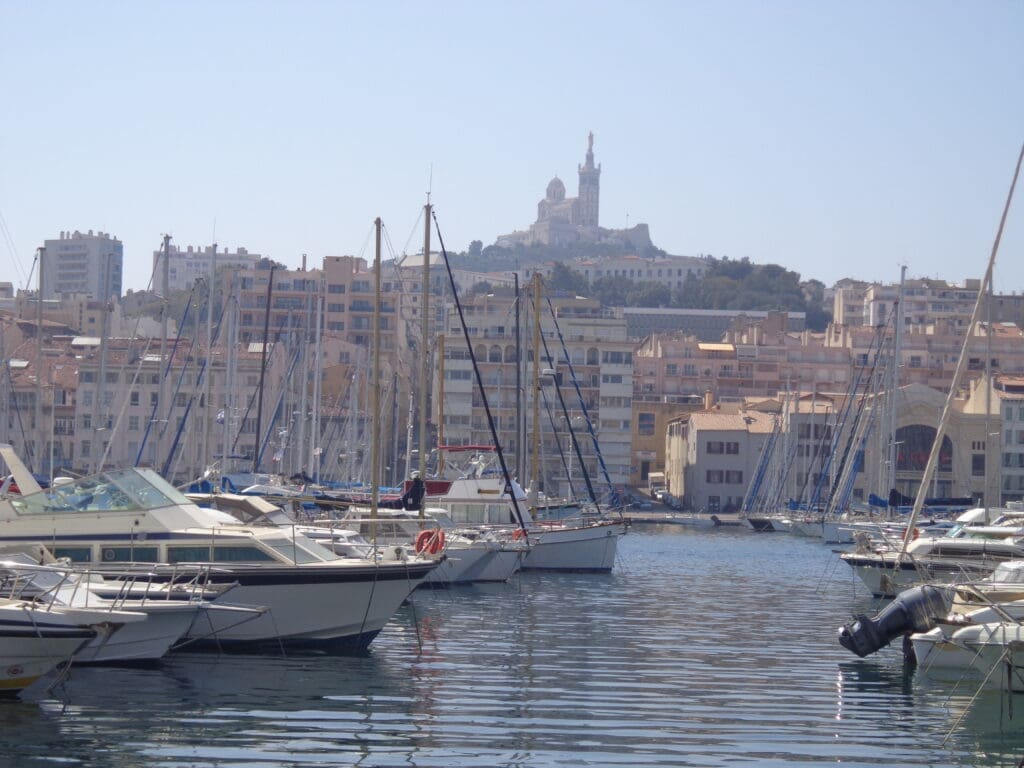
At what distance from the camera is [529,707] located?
70.8ft

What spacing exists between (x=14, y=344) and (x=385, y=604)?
302ft

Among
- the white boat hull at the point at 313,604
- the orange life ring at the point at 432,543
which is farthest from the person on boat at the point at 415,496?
the white boat hull at the point at 313,604

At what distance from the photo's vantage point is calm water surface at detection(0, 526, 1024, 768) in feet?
60.3

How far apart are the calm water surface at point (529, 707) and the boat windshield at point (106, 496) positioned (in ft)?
10.1

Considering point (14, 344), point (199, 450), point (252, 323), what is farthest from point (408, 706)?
point (252, 323)

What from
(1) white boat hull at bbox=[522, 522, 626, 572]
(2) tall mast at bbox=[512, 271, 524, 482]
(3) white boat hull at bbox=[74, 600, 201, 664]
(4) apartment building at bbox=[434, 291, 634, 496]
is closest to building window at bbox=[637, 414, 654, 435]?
(4) apartment building at bbox=[434, 291, 634, 496]

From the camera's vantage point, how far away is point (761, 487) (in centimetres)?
10956

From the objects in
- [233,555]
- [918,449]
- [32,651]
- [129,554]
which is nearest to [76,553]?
[129,554]

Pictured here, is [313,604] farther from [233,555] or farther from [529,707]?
[529,707]

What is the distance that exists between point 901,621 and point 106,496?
13.2m

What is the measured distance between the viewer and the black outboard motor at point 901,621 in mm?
25750

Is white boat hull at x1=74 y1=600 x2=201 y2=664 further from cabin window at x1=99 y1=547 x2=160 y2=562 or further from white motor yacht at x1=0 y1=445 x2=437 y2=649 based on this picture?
cabin window at x1=99 y1=547 x2=160 y2=562

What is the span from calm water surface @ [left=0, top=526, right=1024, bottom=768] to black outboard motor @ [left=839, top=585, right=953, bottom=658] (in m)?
0.46

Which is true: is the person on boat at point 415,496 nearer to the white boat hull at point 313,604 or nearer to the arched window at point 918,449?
the white boat hull at point 313,604
